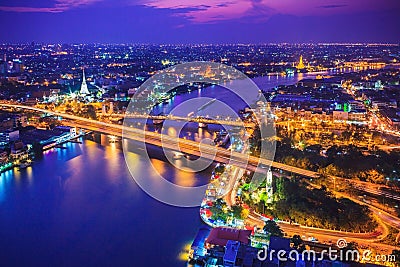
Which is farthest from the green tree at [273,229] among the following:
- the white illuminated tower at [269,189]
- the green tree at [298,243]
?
the white illuminated tower at [269,189]

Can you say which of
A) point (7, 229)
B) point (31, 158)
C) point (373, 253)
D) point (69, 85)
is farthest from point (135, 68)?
point (373, 253)

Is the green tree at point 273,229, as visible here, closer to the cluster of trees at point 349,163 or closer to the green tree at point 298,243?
the green tree at point 298,243

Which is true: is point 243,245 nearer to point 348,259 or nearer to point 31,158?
point 348,259

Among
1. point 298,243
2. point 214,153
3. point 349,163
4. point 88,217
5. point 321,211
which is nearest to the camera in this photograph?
point 298,243

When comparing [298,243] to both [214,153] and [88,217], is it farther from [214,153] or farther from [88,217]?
[214,153]

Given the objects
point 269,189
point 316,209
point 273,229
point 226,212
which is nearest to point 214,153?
point 269,189

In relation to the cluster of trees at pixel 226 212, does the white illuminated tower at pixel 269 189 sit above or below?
above
